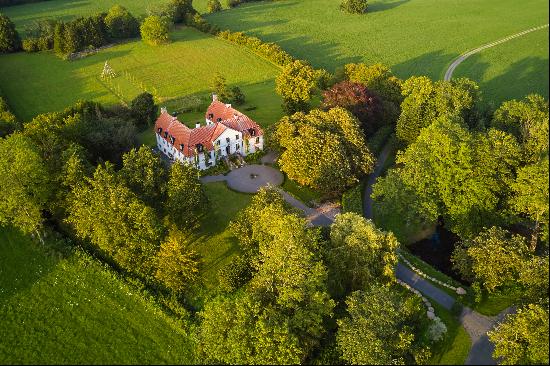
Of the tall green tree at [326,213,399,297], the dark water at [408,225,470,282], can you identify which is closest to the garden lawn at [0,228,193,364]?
the tall green tree at [326,213,399,297]

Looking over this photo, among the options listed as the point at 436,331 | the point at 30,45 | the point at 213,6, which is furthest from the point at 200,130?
the point at 213,6

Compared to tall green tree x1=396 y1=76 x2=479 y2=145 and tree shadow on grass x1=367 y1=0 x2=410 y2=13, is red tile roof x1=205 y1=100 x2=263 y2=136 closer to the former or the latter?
tall green tree x1=396 y1=76 x2=479 y2=145

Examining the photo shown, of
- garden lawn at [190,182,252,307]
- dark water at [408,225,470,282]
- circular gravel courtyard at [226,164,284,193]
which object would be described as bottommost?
dark water at [408,225,470,282]

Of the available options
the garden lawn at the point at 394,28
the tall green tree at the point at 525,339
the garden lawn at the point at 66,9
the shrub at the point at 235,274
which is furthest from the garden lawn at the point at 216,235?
the garden lawn at the point at 66,9

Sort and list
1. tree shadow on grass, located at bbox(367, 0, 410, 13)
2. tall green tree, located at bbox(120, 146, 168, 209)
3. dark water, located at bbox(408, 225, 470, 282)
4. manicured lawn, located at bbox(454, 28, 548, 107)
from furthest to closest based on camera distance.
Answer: tree shadow on grass, located at bbox(367, 0, 410, 13) → manicured lawn, located at bbox(454, 28, 548, 107) → dark water, located at bbox(408, 225, 470, 282) → tall green tree, located at bbox(120, 146, 168, 209)

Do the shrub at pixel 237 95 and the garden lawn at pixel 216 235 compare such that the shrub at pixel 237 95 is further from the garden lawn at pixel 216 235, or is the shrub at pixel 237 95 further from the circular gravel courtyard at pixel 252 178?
the garden lawn at pixel 216 235
